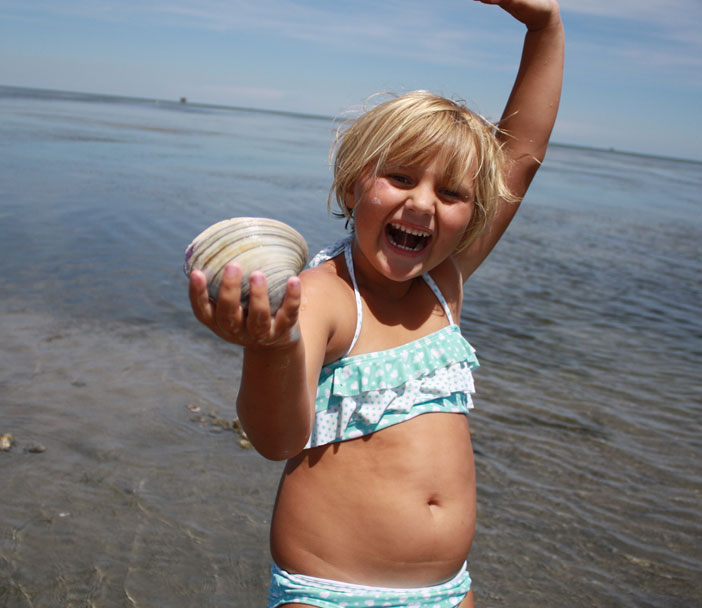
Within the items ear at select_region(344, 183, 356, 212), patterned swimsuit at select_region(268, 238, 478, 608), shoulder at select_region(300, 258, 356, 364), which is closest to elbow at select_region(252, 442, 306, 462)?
shoulder at select_region(300, 258, 356, 364)

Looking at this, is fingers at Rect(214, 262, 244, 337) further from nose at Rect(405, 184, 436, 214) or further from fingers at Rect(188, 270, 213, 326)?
nose at Rect(405, 184, 436, 214)

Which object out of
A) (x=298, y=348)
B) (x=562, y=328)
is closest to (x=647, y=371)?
(x=562, y=328)

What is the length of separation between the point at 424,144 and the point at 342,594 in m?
1.35

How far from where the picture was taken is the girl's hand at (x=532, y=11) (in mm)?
2578

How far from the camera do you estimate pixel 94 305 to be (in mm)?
7520

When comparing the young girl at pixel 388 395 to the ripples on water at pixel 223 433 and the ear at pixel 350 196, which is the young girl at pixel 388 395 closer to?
the ear at pixel 350 196

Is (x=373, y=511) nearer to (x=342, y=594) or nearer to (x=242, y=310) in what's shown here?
(x=342, y=594)

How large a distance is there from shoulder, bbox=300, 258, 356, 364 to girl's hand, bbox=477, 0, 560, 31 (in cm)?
113

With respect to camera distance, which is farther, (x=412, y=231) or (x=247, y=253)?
(x=412, y=231)

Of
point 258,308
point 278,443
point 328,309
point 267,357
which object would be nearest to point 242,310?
point 258,308

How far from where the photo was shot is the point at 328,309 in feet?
6.73

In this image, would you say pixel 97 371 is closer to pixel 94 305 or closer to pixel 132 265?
pixel 94 305

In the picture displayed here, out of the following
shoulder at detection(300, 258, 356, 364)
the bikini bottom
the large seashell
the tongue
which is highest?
the large seashell

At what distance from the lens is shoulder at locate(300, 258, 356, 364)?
1915 mm
